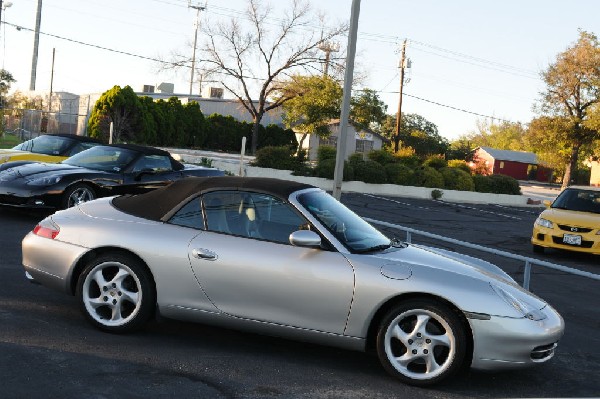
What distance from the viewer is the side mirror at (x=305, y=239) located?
5.26 metres

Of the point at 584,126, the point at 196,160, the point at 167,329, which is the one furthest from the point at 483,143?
the point at 167,329

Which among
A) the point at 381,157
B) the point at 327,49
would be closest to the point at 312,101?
the point at 327,49

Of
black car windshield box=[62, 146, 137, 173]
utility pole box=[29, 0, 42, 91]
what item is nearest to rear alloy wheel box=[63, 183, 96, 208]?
black car windshield box=[62, 146, 137, 173]

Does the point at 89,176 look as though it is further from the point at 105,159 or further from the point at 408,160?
the point at 408,160

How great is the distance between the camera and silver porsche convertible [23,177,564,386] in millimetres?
5047

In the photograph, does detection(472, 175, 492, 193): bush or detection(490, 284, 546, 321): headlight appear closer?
detection(490, 284, 546, 321): headlight

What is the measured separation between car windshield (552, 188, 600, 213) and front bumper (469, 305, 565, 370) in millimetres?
10791

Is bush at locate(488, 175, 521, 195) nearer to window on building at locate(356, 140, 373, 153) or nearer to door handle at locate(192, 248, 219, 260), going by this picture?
window on building at locate(356, 140, 373, 153)

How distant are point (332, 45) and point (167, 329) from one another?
49.5 m

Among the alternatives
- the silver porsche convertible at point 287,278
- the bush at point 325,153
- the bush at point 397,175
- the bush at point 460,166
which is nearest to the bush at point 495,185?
the bush at point 460,166

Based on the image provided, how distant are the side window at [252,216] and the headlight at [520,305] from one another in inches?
59.2

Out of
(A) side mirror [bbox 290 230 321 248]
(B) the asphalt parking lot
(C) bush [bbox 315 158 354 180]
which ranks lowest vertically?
(B) the asphalt parking lot

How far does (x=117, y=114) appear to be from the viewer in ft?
138

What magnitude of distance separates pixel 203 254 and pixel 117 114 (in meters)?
38.3
